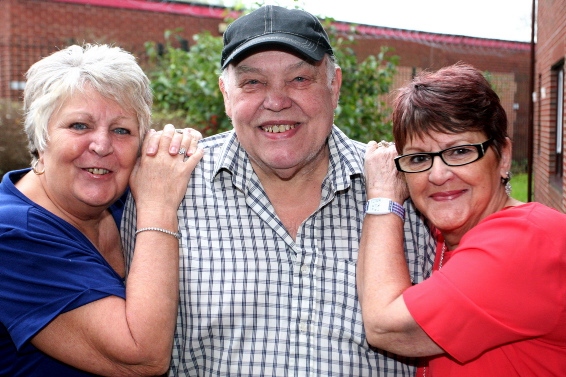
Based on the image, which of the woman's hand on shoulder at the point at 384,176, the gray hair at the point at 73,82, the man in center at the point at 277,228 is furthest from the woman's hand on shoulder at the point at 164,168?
the woman's hand on shoulder at the point at 384,176

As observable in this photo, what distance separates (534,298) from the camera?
1.98 m

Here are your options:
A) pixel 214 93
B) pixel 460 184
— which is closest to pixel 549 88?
pixel 214 93

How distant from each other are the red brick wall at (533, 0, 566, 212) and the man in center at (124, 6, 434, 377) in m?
7.57

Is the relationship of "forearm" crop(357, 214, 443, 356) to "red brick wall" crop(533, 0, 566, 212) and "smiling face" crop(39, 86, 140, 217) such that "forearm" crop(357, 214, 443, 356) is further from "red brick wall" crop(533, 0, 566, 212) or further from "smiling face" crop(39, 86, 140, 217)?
"red brick wall" crop(533, 0, 566, 212)

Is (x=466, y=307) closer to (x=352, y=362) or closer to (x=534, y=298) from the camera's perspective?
(x=534, y=298)

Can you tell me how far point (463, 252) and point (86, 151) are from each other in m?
1.42

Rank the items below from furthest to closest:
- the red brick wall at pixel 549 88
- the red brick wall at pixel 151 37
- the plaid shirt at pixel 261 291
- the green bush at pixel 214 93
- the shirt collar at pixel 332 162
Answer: the red brick wall at pixel 151 37
the red brick wall at pixel 549 88
the green bush at pixel 214 93
the shirt collar at pixel 332 162
the plaid shirt at pixel 261 291

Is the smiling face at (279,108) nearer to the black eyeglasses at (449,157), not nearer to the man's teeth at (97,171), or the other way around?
the black eyeglasses at (449,157)

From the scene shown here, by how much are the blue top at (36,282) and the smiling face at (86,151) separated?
0.16 meters

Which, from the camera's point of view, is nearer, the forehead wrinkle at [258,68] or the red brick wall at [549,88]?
the forehead wrinkle at [258,68]

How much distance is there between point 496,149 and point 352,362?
986 millimetres

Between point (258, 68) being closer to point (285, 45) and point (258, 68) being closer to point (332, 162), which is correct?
point (285, 45)

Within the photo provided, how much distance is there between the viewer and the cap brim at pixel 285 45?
2625 millimetres

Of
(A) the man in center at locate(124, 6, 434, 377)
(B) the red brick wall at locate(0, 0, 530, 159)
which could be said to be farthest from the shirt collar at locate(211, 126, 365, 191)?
(B) the red brick wall at locate(0, 0, 530, 159)
